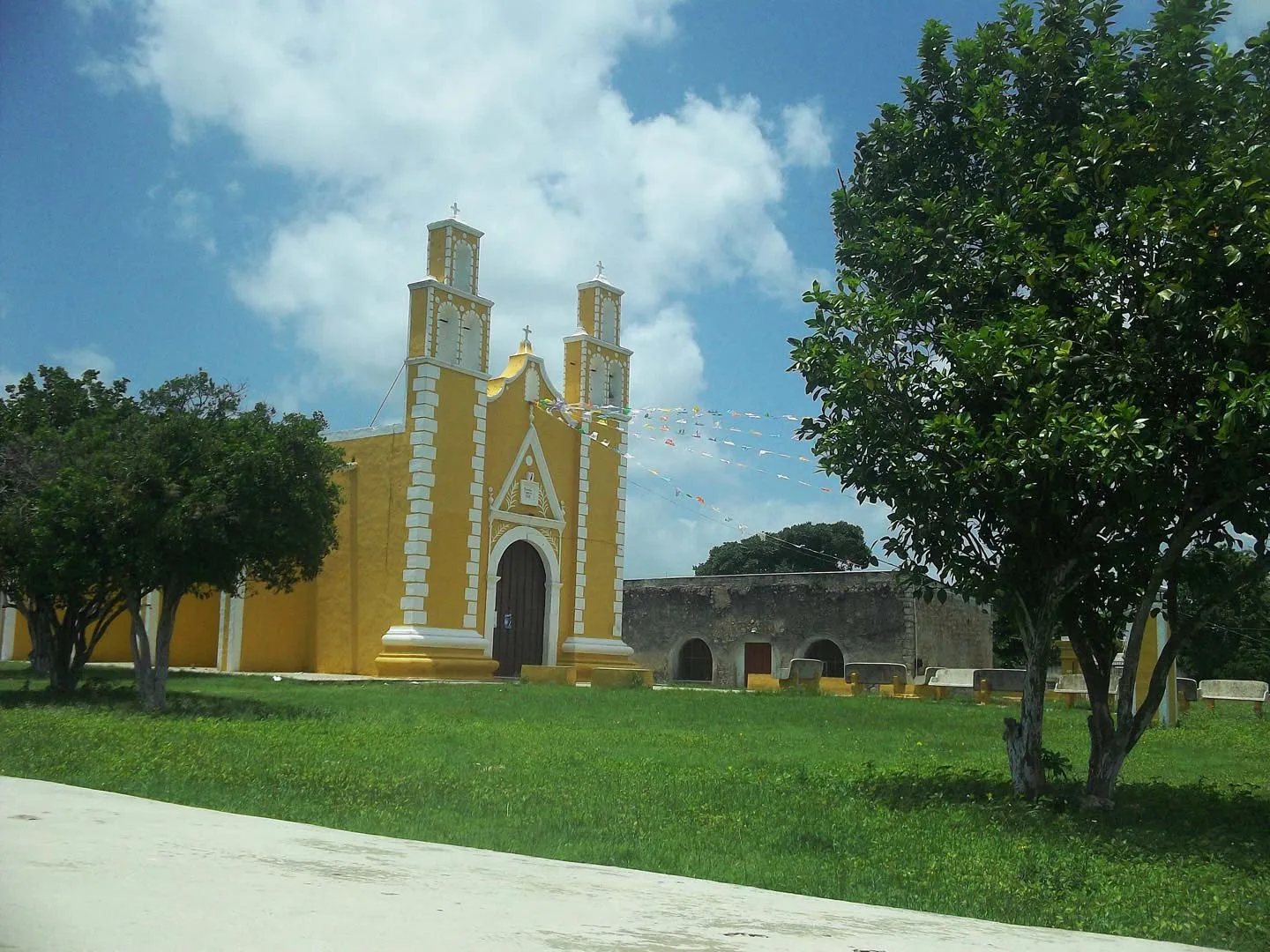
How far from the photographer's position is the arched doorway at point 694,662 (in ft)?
116

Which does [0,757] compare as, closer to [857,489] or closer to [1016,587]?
[857,489]

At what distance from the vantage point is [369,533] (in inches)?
880

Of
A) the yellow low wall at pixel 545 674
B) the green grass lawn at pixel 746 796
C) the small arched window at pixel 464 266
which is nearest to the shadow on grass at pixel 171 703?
the green grass lawn at pixel 746 796

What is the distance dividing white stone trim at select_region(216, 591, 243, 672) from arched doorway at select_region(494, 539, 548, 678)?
16.9ft

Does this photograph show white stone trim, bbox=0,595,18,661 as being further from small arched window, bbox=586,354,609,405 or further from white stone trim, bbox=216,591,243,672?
small arched window, bbox=586,354,609,405

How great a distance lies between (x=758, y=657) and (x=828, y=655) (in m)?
1.96

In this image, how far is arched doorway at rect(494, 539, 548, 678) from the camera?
2364 centimetres

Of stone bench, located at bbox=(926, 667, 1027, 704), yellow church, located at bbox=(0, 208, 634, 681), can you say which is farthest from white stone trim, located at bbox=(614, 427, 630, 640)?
stone bench, located at bbox=(926, 667, 1027, 704)

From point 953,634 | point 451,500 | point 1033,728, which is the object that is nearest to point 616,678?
point 451,500

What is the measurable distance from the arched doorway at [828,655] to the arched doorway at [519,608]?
32.3 ft

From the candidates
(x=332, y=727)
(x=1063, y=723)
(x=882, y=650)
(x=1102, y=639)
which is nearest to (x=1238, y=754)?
(x=1063, y=723)

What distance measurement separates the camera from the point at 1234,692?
22.9 metres

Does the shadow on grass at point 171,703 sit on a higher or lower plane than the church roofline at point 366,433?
lower

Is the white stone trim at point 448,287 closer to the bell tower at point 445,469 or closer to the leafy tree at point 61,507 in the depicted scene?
the bell tower at point 445,469
